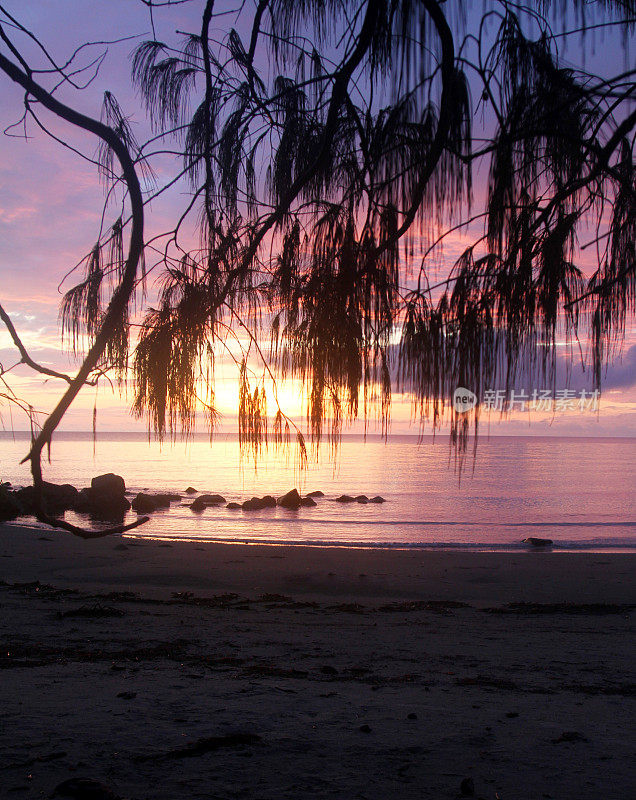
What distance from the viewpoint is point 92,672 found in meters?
4.39

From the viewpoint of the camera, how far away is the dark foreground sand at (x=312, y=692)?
9.09 feet

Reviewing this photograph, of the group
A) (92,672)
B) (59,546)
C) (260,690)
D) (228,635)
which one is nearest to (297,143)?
(260,690)

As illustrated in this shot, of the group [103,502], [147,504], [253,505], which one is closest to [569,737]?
[103,502]

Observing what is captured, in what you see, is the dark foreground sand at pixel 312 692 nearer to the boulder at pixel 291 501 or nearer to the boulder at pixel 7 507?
the boulder at pixel 7 507

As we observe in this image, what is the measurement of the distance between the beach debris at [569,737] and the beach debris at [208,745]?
137 cm

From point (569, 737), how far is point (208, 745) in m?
1.65

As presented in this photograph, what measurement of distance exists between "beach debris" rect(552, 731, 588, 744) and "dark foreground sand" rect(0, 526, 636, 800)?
13 mm

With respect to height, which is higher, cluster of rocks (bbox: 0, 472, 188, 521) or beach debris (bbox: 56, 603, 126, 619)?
beach debris (bbox: 56, 603, 126, 619)

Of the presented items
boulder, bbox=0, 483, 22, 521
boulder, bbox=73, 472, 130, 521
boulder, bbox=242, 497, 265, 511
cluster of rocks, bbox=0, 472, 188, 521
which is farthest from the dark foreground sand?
boulder, bbox=242, 497, 265, 511

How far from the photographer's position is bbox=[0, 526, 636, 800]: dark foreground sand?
2.77 m

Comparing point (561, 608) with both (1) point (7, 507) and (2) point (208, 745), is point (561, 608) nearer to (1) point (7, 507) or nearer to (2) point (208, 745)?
(2) point (208, 745)

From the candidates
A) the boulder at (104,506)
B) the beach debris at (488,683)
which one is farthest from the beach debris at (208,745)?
the boulder at (104,506)

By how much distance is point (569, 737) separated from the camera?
324 cm

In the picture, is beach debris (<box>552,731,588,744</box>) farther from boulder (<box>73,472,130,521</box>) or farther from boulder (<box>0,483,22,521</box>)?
boulder (<box>73,472,130,521</box>)
